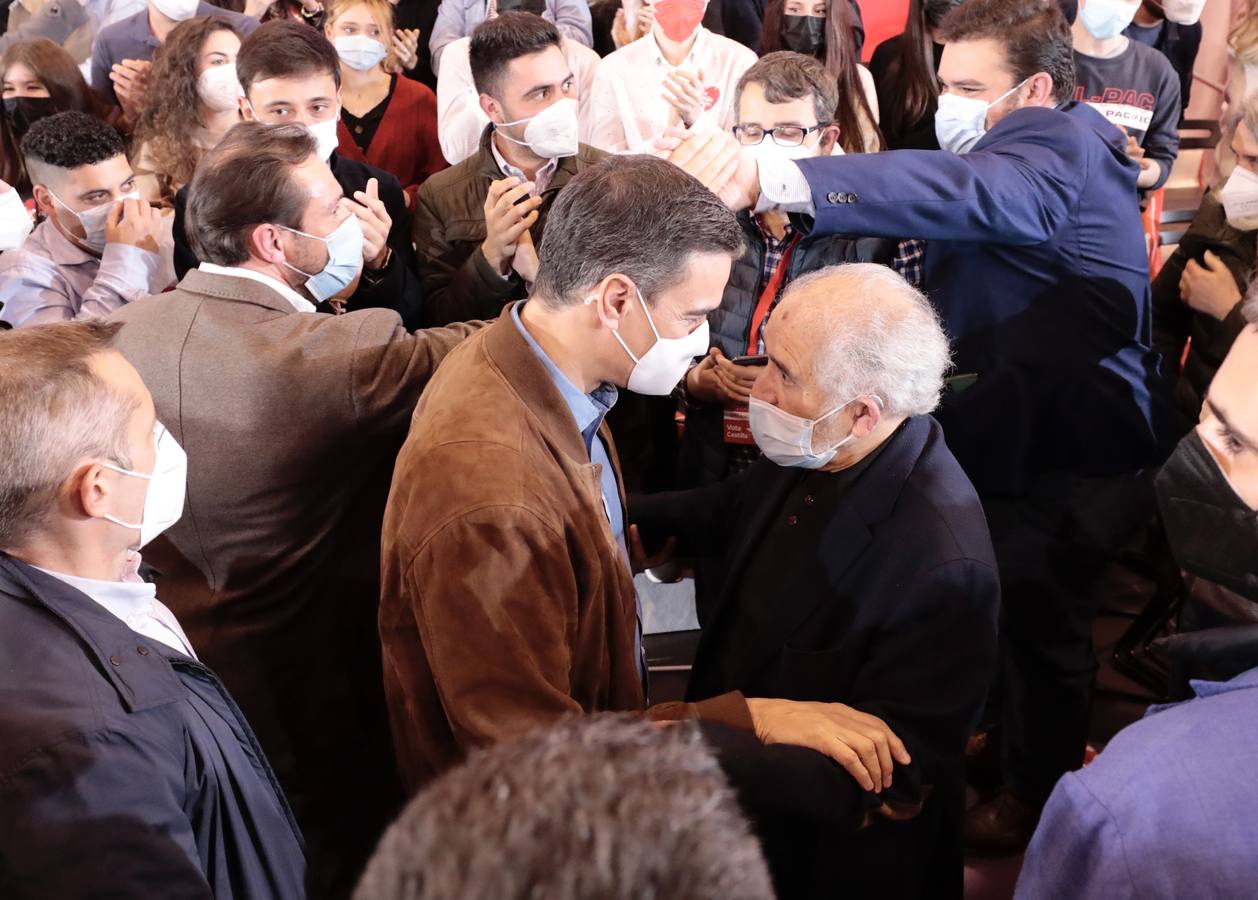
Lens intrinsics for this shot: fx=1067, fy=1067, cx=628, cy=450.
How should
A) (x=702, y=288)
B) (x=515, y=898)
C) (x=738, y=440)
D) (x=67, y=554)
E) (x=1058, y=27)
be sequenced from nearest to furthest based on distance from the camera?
(x=515, y=898)
(x=67, y=554)
(x=702, y=288)
(x=1058, y=27)
(x=738, y=440)

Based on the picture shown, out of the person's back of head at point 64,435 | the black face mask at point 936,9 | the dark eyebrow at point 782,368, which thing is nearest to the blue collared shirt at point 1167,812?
the dark eyebrow at point 782,368

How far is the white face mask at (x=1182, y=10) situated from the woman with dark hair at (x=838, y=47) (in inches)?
66.0

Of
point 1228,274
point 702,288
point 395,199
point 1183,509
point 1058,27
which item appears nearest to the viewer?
point 1183,509

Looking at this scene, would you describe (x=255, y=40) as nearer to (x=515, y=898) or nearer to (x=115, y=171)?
(x=115, y=171)

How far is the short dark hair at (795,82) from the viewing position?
12.1ft

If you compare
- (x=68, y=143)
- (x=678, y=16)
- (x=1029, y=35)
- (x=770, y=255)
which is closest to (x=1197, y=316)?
(x=1029, y=35)

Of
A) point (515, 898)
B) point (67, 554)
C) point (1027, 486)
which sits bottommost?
point (1027, 486)

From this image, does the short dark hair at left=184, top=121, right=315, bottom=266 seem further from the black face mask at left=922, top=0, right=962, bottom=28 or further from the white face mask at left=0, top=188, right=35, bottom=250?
the black face mask at left=922, top=0, right=962, bottom=28

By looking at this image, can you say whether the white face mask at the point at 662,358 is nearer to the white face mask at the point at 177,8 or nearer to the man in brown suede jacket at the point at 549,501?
the man in brown suede jacket at the point at 549,501

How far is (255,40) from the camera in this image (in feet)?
12.7

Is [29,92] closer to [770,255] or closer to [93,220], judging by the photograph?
[93,220]

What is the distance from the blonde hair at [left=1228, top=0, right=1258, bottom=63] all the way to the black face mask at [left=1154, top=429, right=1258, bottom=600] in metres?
3.69

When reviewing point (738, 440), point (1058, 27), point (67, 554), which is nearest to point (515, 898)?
point (67, 554)

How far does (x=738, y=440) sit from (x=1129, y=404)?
1.18 m
